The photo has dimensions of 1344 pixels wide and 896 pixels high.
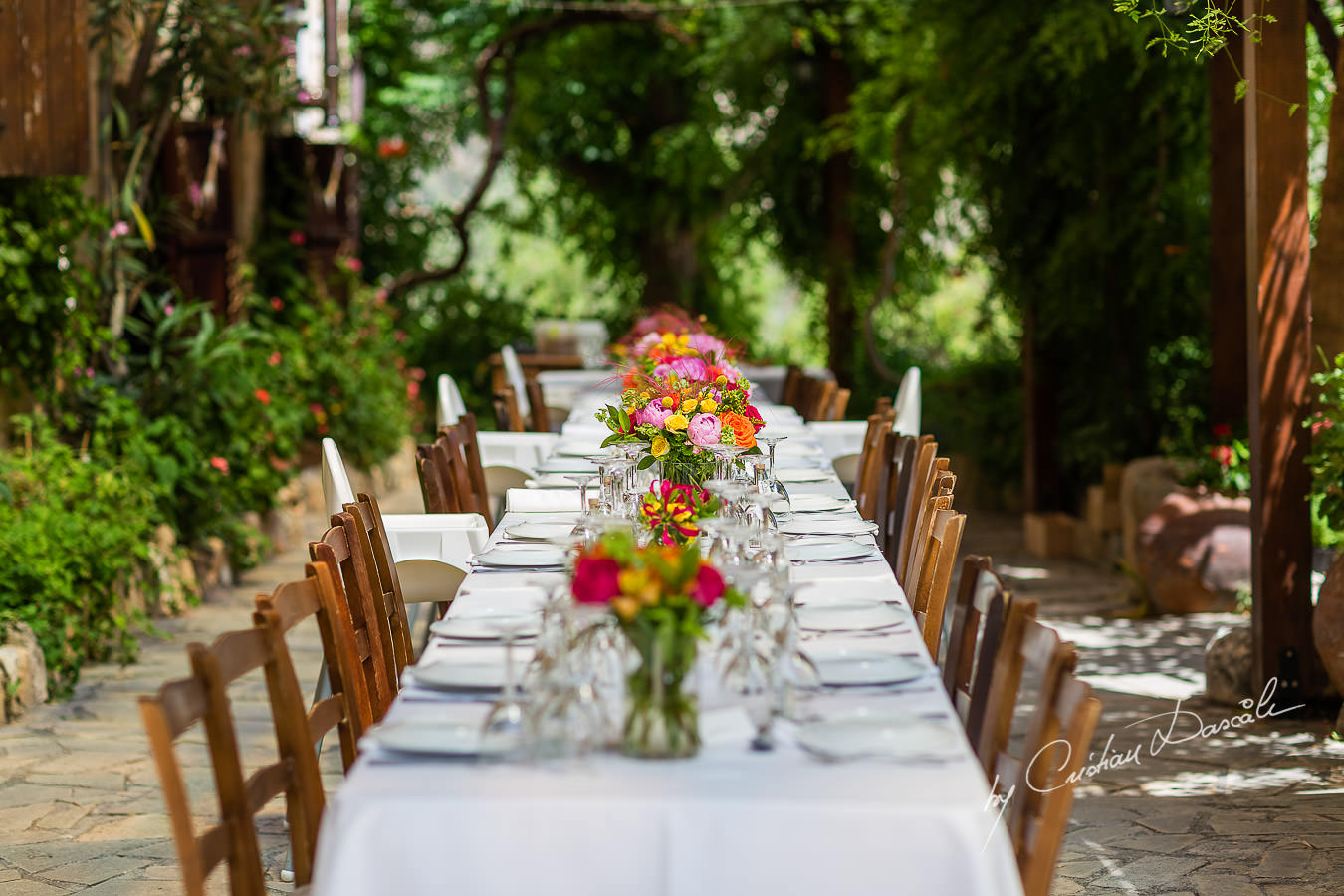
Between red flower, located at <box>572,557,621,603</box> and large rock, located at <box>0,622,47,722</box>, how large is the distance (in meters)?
3.19

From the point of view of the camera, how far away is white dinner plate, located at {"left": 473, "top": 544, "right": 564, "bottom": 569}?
2904mm

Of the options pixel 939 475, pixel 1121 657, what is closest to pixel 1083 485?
pixel 1121 657

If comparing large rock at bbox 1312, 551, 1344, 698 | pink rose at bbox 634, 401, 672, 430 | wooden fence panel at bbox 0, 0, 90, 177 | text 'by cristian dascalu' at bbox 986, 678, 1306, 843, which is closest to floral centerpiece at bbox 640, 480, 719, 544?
pink rose at bbox 634, 401, 672, 430

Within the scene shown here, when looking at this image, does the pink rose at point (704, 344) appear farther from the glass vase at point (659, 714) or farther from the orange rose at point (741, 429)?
the glass vase at point (659, 714)

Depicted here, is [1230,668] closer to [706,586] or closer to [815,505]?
[815,505]

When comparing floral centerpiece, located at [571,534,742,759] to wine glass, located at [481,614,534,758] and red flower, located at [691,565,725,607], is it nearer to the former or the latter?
red flower, located at [691,565,725,607]

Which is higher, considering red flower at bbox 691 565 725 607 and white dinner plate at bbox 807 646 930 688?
red flower at bbox 691 565 725 607

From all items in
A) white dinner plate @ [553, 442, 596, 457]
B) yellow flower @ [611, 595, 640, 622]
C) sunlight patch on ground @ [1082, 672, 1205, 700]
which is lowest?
sunlight patch on ground @ [1082, 672, 1205, 700]

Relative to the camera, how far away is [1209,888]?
10.1ft

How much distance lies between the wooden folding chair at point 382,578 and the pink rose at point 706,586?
3.78 ft

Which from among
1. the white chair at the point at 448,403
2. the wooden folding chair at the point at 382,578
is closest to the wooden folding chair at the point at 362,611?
the wooden folding chair at the point at 382,578

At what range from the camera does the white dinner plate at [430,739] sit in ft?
6.04

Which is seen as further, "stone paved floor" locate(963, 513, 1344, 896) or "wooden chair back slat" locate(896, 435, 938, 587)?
"wooden chair back slat" locate(896, 435, 938, 587)

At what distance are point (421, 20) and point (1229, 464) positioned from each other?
8.99 m
